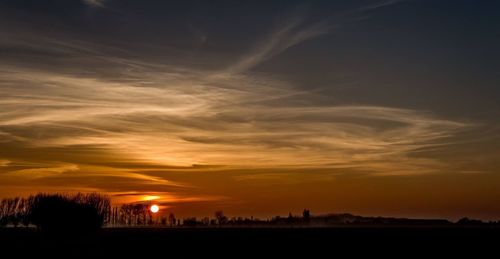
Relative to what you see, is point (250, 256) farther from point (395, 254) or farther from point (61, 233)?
point (61, 233)

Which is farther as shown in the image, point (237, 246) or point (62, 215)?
point (62, 215)

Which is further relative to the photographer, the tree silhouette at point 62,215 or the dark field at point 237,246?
the tree silhouette at point 62,215

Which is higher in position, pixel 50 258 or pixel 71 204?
pixel 71 204

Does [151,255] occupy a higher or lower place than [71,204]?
lower

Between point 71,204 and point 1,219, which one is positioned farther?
point 1,219

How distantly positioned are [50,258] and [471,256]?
3159 centimetres

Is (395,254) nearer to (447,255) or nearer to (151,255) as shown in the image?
(447,255)

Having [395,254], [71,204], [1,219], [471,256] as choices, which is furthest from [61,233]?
[1,219]

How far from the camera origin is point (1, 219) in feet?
514

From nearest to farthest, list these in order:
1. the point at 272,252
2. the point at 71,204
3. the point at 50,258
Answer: the point at 50,258 → the point at 272,252 → the point at 71,204

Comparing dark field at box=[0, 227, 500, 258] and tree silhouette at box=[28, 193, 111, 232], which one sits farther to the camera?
tree silhouette at box=[28, 193, 111, 232]

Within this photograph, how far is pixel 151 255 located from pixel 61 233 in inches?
1719

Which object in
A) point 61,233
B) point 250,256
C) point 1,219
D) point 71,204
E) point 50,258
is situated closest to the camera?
point 50,258

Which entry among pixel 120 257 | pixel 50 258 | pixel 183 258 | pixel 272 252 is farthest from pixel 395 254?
pixel 50 258
